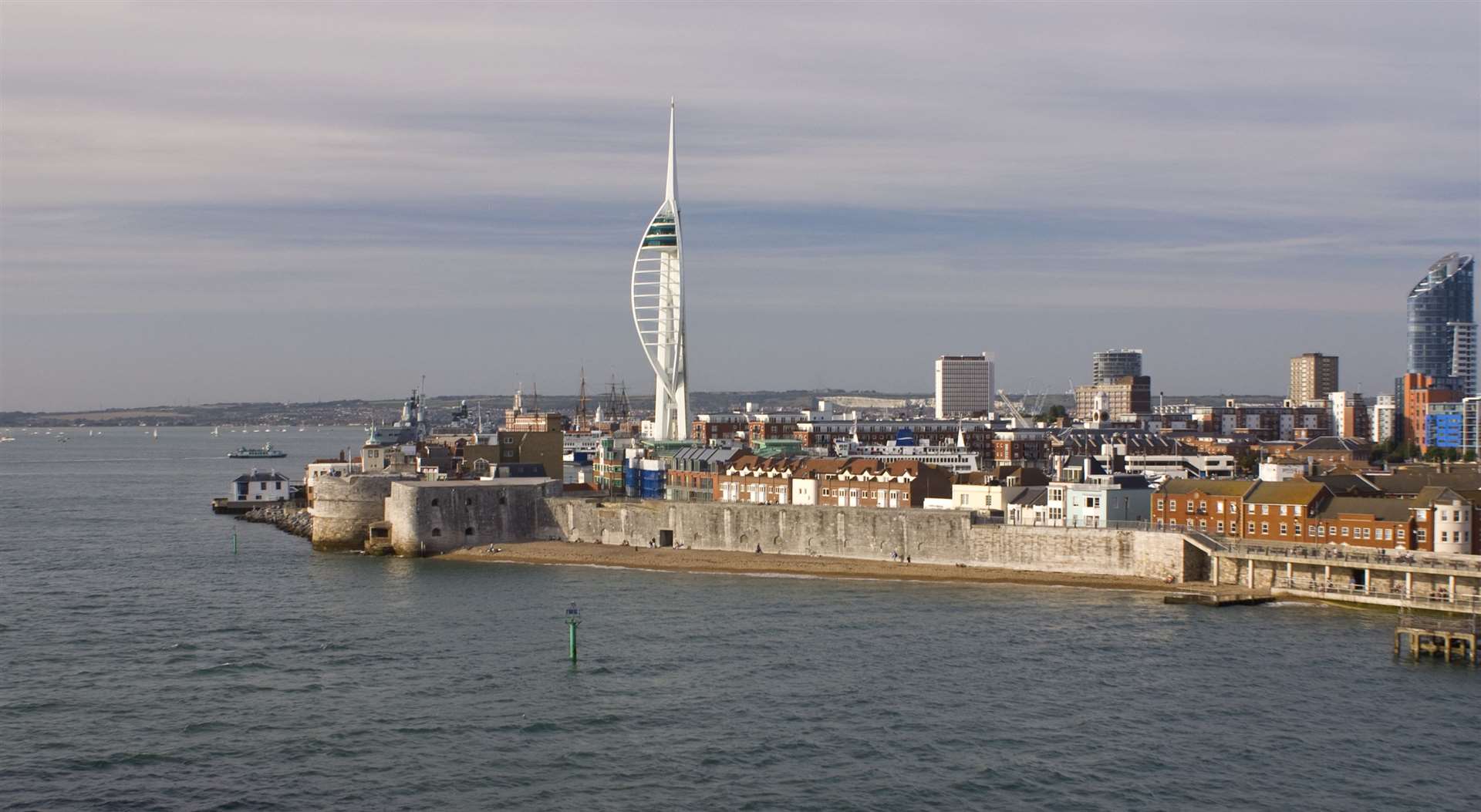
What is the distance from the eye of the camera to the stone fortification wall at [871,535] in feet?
179

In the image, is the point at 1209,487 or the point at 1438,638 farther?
the point at 1209,487

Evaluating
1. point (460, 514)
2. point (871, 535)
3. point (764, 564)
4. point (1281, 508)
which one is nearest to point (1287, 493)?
point (1281, 508)

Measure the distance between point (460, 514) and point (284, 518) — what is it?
23061 mm

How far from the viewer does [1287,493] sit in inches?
2168

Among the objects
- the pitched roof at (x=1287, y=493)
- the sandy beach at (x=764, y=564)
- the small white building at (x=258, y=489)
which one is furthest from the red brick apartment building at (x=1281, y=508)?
the small white building at (x=258, y=489)

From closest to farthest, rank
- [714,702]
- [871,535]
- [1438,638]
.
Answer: [714,702], [1438,638], [871,535]

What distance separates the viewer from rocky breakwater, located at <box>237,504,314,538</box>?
7944 cm

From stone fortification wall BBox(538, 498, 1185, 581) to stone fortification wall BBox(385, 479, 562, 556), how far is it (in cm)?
106

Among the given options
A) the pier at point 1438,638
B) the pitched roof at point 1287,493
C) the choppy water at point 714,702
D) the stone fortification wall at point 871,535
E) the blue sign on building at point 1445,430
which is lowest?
the choppy water at point 714,702

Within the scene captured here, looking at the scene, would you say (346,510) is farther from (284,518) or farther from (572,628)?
(572,628)

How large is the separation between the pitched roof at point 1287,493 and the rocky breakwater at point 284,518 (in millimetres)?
45782

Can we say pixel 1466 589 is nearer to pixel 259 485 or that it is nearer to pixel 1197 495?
pixel 1197 495

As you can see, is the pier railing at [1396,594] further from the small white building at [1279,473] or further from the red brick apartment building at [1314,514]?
the small white building at [1279,473]

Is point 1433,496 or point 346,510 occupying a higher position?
point 1433,496
